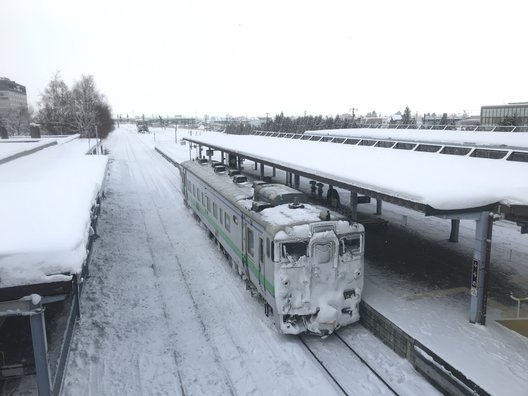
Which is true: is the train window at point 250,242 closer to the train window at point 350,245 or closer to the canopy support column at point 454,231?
the train window at point 350,245

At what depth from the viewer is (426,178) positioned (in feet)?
34.1

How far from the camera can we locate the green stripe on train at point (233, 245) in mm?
10522

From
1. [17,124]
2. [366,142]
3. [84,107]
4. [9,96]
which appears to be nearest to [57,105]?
[84,107]

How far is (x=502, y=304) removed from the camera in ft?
37.1

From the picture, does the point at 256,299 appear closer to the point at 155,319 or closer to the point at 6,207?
the point at 155,319

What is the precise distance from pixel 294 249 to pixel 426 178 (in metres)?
3.74

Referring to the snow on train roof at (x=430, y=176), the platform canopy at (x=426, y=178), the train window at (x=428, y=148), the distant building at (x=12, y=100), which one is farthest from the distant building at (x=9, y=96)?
the platform canopy at (x=426, y=178)

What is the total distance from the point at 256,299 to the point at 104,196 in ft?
64.3

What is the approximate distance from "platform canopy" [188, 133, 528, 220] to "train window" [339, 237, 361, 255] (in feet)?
3.91

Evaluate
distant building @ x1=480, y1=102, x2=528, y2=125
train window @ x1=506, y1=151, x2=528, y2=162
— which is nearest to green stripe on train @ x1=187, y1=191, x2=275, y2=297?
train window @ x1=506, y1=151, x2=528, y2=162

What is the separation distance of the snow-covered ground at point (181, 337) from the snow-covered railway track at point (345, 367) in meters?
0.10

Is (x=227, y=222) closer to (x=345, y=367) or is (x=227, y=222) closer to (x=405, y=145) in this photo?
(x=345, y=367)

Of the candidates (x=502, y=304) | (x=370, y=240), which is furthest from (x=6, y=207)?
(x=370, y=240)

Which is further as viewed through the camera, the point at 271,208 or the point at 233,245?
the point at 233,245
